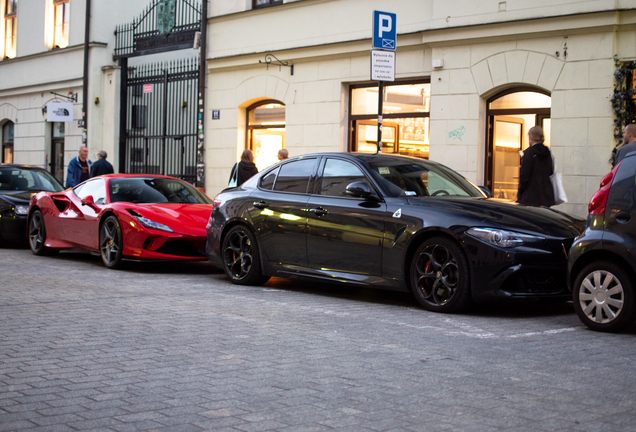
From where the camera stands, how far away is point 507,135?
566 inches

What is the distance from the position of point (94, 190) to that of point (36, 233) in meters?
1.89

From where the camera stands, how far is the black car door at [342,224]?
7.79m

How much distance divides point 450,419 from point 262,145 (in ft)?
50.7

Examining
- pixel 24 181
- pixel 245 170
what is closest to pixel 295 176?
pixel 245 170

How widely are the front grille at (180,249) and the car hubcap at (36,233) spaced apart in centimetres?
341

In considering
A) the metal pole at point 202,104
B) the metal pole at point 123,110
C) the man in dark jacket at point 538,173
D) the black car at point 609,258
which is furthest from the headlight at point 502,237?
the metal pole at point 123,110

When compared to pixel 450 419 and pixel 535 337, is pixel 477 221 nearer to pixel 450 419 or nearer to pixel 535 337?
pixel 535 337

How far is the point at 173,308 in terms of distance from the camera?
7434 mm

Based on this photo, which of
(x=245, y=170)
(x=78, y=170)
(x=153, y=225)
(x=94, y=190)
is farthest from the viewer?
(x=78, y=170)

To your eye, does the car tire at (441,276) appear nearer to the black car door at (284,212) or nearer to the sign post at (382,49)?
the black car door at (284,212)

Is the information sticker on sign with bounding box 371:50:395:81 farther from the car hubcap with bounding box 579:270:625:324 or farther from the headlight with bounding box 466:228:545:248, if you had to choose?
the car hubcap with bounding box 579:270:625:324

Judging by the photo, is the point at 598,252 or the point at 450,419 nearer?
the point at 450,419

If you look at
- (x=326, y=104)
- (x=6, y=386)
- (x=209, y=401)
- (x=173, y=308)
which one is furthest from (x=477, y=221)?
(x=326, y=104)

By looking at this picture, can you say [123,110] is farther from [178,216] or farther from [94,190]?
[178,216]
